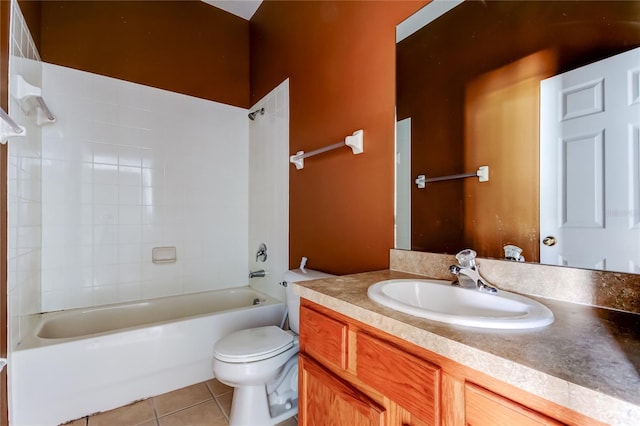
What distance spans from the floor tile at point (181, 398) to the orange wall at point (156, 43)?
2225 mm

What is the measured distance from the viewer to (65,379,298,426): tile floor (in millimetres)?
1559

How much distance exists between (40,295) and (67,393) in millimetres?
782

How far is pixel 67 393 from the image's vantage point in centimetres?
152

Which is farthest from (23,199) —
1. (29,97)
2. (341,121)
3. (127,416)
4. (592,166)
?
(592,166)

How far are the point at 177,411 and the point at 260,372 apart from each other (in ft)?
2.15

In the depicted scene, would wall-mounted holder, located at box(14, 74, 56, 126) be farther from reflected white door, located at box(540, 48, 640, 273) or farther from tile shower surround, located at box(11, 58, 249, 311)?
reflected white door, located at box(540, 48, 640, 273)

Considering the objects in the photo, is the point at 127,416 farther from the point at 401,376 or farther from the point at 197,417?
the point at 401,376

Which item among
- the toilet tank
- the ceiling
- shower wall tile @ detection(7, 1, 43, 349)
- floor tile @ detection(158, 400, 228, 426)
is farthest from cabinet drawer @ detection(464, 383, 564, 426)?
the ceiling

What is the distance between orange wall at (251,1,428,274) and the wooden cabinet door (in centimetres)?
62

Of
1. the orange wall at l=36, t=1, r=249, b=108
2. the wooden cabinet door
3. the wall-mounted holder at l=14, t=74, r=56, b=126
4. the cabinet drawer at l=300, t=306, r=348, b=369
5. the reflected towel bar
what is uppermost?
the orange wall at l=36, t=1, r=249, b=108

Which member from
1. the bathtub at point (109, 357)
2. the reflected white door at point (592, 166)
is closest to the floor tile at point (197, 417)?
the bathtub at point (109, 357)

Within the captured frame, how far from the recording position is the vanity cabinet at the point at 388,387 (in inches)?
20.5

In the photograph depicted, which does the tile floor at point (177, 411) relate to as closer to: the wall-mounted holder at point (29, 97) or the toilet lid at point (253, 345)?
the toilet lid at point (253, 345)

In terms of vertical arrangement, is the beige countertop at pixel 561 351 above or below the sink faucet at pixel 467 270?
below
